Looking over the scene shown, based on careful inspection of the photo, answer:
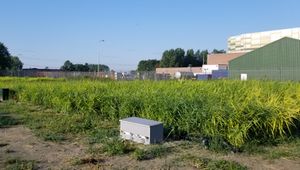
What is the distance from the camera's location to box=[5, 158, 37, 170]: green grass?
5.69 m

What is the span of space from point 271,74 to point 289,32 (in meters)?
34.8

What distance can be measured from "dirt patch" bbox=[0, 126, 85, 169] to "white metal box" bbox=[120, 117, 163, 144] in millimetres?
957

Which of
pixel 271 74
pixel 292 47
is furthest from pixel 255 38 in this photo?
pixel 271 74

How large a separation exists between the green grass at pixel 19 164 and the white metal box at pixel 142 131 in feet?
6.91

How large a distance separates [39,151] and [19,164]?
1.04 metres

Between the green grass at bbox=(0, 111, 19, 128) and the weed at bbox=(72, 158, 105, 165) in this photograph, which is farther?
the green grass at bbox=(0, 111, 19, 128)

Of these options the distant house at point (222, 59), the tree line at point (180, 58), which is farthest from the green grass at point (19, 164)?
the tree line at point (180, 58)

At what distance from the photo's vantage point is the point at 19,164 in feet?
19.3

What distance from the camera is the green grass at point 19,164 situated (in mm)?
5688

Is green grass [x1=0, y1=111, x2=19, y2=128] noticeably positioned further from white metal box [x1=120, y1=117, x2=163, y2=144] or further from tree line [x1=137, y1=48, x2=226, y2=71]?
tree line [x1=137, y1=48, x2=226, y2=71]

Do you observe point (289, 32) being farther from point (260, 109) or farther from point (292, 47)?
point (260, 109)

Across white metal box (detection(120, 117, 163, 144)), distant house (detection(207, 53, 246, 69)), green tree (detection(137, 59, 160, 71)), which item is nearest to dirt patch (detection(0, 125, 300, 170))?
white metal box (detection(120, 117, 163, 144))

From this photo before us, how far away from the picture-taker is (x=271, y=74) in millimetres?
36906

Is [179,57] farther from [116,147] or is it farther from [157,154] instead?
[157,154]
